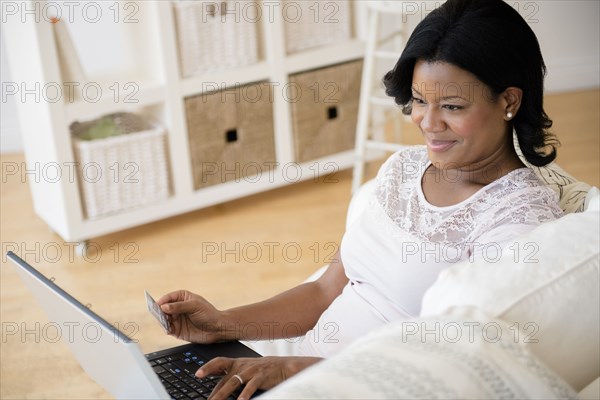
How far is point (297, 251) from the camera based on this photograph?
3.25 m

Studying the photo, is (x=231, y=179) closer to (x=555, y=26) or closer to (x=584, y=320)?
(x=555, y=26)

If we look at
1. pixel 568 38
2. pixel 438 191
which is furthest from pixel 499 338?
pixel 568 38

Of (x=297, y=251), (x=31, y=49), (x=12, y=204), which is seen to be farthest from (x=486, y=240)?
(x=12, y=204)

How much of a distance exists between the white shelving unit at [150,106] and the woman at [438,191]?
1560mm

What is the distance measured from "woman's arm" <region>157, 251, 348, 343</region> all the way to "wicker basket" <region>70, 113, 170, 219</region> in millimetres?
1537

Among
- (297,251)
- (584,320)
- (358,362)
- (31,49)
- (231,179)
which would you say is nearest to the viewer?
(358,362)

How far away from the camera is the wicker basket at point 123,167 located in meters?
3.17

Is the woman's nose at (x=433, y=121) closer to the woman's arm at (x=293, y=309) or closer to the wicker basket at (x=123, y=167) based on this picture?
the woman's arm at (x=293, y=309)

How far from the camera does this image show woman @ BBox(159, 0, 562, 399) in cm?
149

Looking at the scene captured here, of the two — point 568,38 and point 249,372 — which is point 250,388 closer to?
point 249,372

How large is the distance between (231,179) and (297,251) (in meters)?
0.45

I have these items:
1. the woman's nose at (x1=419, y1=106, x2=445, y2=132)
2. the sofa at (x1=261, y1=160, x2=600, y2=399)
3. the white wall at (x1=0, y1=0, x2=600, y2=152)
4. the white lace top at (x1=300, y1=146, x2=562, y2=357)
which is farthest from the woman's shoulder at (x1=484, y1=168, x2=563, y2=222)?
the white wall at (x1=0, y1=0, x2=600, y2=152)

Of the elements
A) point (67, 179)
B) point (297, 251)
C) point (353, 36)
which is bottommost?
point (297, 251)

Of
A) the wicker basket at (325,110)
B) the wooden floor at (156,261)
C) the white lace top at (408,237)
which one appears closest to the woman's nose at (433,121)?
the white lace top at (408,237)
